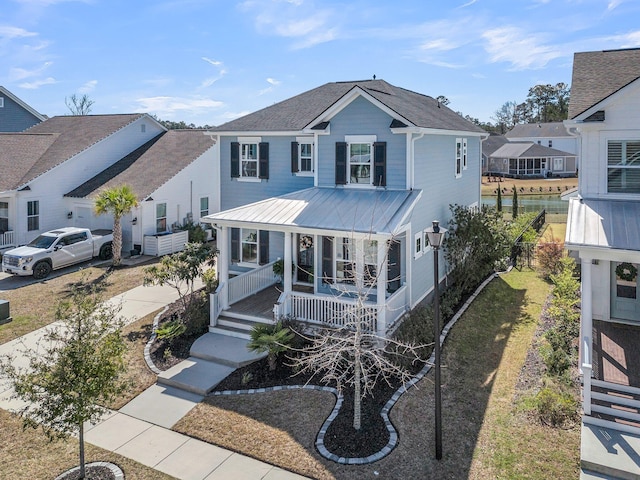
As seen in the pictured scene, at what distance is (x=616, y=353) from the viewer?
36.4 feet

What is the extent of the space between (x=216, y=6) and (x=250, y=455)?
14065 millimetres

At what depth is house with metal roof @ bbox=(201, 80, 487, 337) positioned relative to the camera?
13547 mm

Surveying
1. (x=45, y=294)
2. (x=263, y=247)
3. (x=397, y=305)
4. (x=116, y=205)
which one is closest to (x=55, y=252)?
(x=116, y=205)

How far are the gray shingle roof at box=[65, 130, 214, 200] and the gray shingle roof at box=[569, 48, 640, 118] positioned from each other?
1710cm

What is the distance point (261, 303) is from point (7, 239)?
16.7 meters

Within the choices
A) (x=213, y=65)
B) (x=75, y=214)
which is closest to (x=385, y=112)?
(x=213, y=65)

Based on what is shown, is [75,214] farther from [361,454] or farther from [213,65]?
[361,454]

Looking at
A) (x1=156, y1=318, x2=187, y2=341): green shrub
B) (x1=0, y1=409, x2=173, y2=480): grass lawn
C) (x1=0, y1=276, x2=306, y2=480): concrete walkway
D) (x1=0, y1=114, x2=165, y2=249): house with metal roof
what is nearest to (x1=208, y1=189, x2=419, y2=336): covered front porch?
(x1=156, y1=318, x2=187, y2=341): green shrub

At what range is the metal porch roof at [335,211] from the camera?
13.2 m

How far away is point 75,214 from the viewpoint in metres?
26.5

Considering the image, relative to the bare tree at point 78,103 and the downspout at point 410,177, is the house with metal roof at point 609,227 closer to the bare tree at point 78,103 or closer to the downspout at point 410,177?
the downspout at point 410,177

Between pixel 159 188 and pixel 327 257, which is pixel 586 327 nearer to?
pixel 327 257

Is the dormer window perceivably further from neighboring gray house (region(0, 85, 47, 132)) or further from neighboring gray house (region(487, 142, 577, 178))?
neighboring gray house (region(487, 142, 577, 178))

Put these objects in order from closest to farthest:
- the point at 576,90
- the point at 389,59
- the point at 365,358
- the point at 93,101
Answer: the point at 365,358
the point at 576,90
the point at 389,59
the point at 93,101
